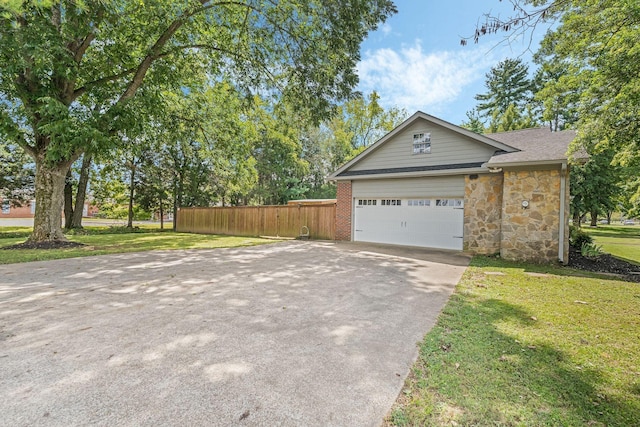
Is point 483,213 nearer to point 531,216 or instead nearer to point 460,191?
point 460,191

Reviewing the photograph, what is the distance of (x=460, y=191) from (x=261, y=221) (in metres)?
9.92

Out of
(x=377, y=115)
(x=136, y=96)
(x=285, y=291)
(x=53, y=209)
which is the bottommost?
(x=285, y=291)

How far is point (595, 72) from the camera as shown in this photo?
539cm

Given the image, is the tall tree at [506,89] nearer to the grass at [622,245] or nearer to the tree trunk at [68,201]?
the grass at [622,245]

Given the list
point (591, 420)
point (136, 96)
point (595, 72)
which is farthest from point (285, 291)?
point (136, 96)

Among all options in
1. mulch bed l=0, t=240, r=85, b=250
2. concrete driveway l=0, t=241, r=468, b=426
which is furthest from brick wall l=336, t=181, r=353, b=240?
mulch bed l=0, t=240, r=85, b=250

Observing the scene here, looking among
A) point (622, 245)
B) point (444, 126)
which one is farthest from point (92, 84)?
point (622, 245)

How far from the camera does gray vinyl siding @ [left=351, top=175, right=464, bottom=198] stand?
9688 mm

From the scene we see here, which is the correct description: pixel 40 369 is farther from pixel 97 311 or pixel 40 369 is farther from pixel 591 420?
pixel 591 420

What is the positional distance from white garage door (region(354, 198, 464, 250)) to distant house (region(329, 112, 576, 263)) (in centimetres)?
3

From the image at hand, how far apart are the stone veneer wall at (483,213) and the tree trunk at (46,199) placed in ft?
43.4

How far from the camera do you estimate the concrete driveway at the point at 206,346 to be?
1861 millimetres

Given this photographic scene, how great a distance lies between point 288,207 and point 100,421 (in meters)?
12.7

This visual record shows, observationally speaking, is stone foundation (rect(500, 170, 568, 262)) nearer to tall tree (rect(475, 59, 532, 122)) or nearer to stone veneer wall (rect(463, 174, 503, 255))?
stone veneer wall (rect(463, 174, 503, 255))
